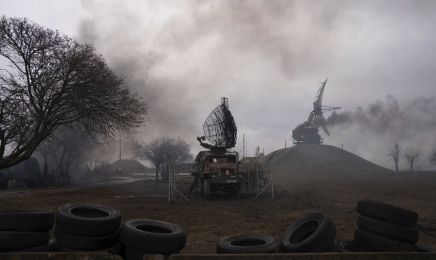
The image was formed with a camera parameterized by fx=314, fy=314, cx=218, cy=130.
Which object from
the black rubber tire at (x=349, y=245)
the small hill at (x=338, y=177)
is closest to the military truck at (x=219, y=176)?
the small hill at (x=338, y=177)

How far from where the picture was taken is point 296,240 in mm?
5980

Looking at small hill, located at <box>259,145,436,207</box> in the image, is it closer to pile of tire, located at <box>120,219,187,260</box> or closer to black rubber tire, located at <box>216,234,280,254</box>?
black rubber tire, located at <box>216,234,280,254</box>

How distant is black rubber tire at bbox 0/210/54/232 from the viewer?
4.95m

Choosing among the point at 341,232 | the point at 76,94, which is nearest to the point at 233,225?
the point at 341,232

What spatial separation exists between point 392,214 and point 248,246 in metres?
2.51

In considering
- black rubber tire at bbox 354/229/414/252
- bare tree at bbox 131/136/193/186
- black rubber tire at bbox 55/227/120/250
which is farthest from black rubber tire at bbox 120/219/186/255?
bare tree at bbox 131/136/193/186

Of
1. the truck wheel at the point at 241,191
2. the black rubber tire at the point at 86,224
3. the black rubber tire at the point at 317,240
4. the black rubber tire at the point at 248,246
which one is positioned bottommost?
the truck wheel at the point at 241,191

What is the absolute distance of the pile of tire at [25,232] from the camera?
15.7 feet

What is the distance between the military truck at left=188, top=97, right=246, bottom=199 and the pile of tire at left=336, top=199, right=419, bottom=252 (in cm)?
1340

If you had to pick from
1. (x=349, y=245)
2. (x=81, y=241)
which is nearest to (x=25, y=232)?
(x=81, y=241)

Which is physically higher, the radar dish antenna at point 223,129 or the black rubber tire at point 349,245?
the radar dish antenna at point 223,129

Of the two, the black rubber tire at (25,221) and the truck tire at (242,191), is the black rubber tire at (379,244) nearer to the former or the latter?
the black rubber tire at (25,221)

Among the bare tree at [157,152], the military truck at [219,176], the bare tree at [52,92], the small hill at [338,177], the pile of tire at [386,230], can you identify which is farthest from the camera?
the bare tree at [157,152]

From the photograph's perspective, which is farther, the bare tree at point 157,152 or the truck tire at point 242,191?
the bare tree at point 157,152
